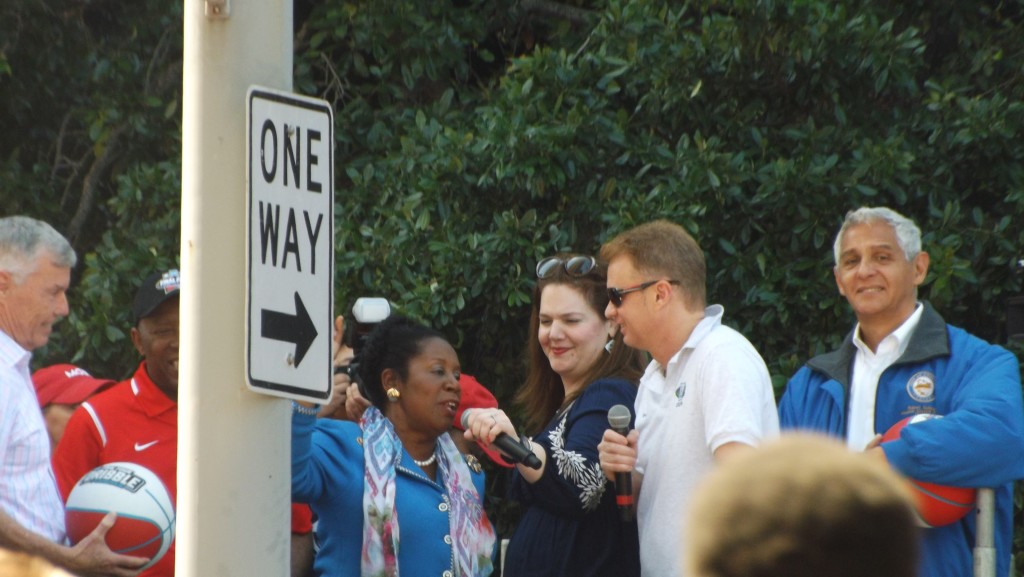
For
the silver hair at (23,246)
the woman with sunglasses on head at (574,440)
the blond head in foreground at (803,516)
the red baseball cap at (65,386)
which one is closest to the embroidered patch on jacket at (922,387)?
the woman with sunglasses on head at (574,440)

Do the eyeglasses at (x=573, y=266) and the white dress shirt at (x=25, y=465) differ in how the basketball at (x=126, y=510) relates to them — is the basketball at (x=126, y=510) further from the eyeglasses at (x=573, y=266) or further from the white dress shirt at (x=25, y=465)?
the eyeglasses at (x=573, y=266)

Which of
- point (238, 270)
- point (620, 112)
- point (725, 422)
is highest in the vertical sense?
point (620, 112)

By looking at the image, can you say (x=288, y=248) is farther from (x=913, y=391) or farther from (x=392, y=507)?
(x=913, y=391)

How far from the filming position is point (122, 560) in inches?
191

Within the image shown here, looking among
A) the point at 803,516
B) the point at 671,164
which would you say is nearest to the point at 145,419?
the point at 671,164

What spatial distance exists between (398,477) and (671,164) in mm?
2953

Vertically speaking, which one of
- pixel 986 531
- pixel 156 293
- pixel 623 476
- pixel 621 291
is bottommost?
pixel 986 531

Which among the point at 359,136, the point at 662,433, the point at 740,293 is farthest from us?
the point at 359,136

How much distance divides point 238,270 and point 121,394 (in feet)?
5.18

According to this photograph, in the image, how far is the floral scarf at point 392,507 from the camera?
511 cm

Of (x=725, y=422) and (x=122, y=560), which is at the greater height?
(x=725, y=422)

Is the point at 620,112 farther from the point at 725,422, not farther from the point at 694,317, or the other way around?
the point at 725,422

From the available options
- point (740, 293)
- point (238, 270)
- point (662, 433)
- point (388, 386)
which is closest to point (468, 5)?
point (740, 293)

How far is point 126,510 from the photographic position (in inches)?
193
